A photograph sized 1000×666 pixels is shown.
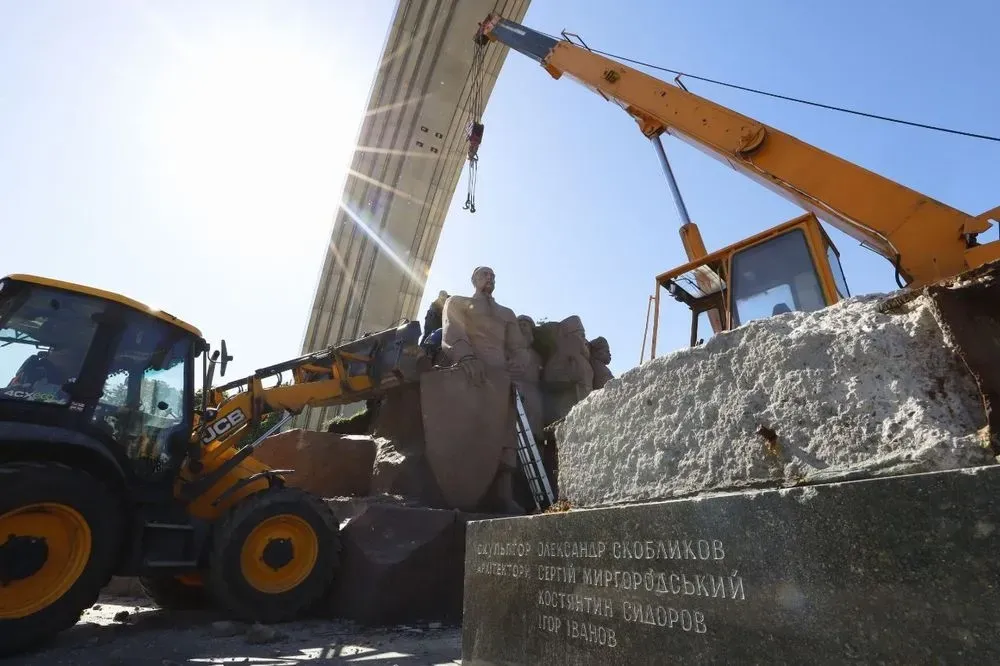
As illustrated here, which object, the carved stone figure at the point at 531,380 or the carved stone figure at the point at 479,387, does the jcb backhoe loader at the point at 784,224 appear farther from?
the carved stone figure at the point at 531,380

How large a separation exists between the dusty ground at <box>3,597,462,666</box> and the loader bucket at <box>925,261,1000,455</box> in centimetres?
339

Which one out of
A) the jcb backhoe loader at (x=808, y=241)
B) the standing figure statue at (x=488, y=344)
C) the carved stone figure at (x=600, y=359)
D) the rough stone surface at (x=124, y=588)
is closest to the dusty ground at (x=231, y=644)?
the rough stone surface at (x=124, y=588)

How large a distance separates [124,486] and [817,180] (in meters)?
7.01

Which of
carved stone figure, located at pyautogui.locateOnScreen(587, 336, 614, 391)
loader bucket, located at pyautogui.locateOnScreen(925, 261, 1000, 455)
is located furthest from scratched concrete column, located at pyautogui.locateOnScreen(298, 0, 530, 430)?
loader bucket, located at pyautogui.locateOnScreen(925, 261, 1000, 455)

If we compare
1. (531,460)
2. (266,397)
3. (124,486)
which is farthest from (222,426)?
(531,460)

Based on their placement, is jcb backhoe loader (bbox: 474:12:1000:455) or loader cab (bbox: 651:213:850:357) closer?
jcb backhoe loader (bbox: 474:12:1000:455)

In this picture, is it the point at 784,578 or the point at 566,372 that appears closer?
the point at 784,578

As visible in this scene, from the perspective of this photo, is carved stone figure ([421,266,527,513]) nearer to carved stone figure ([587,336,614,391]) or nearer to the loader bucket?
carved stone figure ([587,336,614,391])

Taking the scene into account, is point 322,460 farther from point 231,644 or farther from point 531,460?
point 231,644

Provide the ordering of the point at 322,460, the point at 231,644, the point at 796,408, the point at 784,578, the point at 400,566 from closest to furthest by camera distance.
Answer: the point at 784,578 → the point at 796,408 → the point at 231,644 → the point at 400,566 → the point at 322,460

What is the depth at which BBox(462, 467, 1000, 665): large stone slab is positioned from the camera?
1.14 m

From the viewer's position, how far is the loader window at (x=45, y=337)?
4386 mm

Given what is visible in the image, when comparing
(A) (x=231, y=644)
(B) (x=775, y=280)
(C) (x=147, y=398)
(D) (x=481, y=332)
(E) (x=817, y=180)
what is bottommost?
(A) (x=231, y=644)

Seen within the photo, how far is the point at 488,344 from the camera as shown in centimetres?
845
